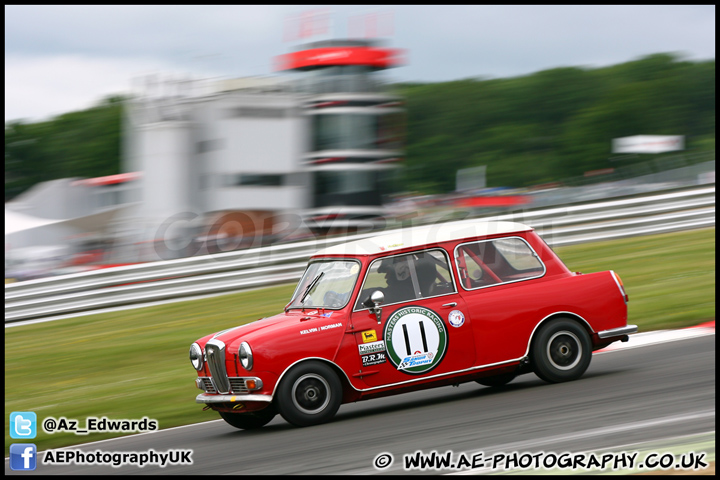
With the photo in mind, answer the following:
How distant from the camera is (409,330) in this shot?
7043 millimetres

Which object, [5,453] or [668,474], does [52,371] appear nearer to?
[5,453]

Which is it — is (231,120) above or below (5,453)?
above

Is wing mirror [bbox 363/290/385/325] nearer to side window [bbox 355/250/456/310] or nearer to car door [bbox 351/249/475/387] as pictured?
car door [bbox 351/249/475/387]

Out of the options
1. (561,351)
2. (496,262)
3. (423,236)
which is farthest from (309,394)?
(561,351)

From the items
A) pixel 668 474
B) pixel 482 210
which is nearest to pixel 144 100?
pixel 482 210

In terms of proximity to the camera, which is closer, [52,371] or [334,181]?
[52,371]

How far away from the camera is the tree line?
8531 centimetres

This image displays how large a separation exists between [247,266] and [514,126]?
278 ft

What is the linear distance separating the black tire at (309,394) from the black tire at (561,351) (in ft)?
6.08

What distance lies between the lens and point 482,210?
2125 centimetres

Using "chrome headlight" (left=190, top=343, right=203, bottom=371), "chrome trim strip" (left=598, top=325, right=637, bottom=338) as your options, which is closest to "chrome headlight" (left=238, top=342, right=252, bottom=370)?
"chrome headlight" (left=190, top=343, right=203, bottom=371)

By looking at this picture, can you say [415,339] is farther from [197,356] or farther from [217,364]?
[197,356]

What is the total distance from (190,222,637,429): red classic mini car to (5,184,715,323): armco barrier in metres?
9.73

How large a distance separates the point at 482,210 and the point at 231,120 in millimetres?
22730
